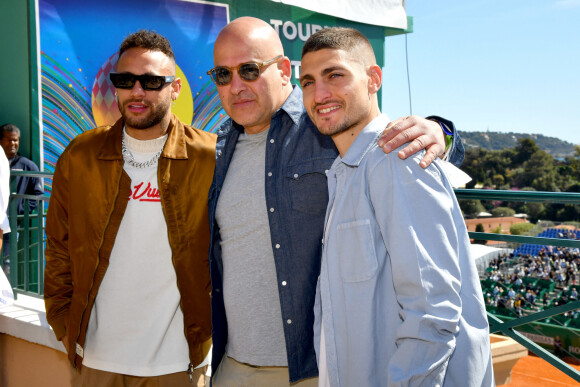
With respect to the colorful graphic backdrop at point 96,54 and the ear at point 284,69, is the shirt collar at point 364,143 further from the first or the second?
the colorful graphic backdrop at point 96,54

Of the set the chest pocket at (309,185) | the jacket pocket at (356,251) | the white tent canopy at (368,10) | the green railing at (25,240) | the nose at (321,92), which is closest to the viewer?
the jacket pocket at (356,251)

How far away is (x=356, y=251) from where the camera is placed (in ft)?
4.62

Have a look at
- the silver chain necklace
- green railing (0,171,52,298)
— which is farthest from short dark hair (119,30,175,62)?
green railing (0,171,52,298)

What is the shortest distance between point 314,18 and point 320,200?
8739 mm

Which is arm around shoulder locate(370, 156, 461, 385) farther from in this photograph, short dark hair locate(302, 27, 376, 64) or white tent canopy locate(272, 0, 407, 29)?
white tent canopy locate(272, 0, 407, 29)

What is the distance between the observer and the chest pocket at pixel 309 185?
1.94 metres

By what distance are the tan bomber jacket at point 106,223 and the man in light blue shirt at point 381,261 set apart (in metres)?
0.82

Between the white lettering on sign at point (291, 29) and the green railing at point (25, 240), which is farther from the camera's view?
the white lettering on sign at point (291, 29)

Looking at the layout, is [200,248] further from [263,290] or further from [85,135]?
[85,135]

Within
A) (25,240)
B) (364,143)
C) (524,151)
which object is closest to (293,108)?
(364,143)

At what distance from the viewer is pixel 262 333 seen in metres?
1.96

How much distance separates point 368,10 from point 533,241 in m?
8.93

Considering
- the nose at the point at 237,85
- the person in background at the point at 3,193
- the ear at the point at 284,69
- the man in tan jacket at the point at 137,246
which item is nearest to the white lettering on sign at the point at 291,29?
the person in background at the point at 3,193

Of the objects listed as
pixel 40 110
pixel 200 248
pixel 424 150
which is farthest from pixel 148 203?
pixel 40 110
